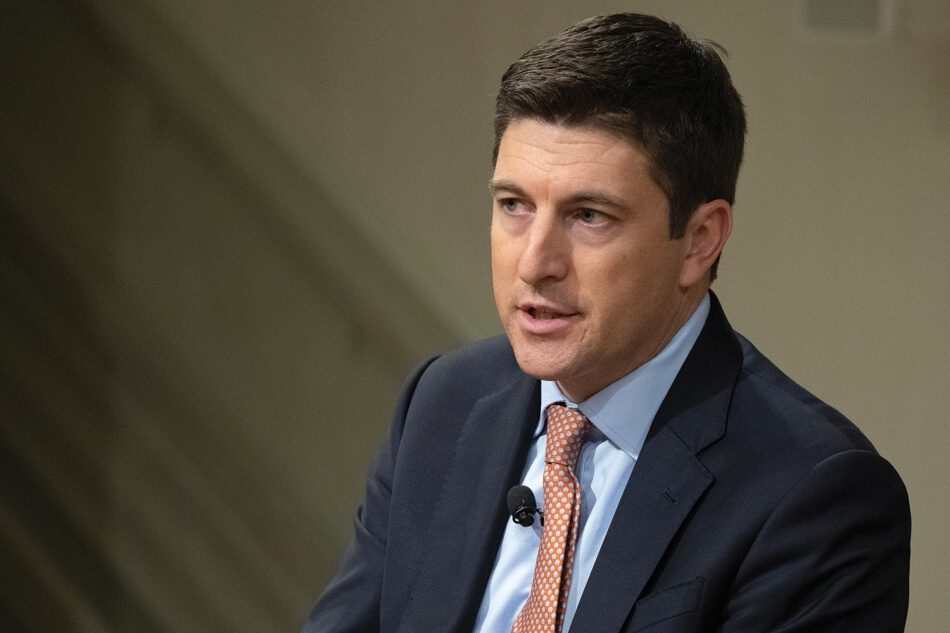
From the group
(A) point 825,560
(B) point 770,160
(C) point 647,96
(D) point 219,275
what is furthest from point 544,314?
(D) point 219,275

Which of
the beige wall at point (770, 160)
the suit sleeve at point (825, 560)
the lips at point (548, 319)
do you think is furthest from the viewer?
the beige wall at point (770, 160)

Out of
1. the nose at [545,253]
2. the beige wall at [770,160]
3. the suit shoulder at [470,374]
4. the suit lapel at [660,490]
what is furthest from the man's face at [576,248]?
the beige wall at [770,160]

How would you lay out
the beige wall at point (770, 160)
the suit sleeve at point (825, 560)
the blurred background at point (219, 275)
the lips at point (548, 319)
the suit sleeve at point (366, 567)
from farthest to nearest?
1. the blurred background at point (219, 275)
2. the beige wall at point (770, 160)
3. the suit sleeve at point (366, 567)
4. the lips at point (548, 319)
5. the suit sleeve at point (825, 560)

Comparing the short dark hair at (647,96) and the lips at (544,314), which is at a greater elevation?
the short dark hair at (647,96)

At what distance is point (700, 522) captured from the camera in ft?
4.93

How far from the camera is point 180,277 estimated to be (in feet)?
11.9

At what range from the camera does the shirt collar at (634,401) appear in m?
1.61

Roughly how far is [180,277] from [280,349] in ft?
1.30

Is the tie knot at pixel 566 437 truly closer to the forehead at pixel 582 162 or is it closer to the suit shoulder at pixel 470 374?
the suit shoulder at pixel 470 374

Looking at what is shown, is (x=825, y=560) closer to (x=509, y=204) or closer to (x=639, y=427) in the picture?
(x=639, y=427)

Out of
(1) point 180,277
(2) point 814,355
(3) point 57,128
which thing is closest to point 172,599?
(1) point 180,277

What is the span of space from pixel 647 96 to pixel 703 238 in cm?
24

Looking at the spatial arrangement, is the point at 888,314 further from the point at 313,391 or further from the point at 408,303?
the point at 313,391

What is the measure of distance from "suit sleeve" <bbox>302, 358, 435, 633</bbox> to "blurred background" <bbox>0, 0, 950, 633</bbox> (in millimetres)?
1741
